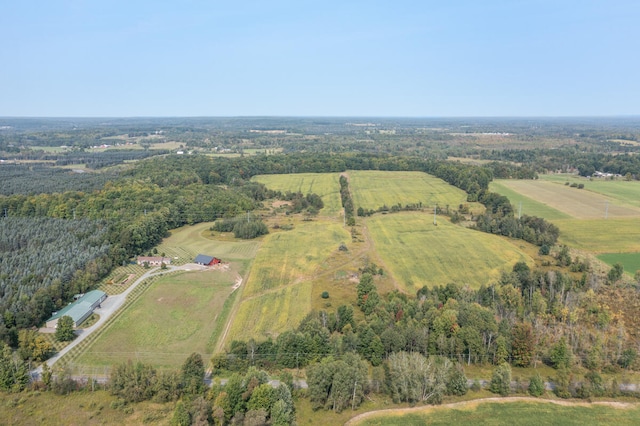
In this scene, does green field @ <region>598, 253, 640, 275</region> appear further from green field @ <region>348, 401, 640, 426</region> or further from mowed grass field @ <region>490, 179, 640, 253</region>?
green field @ <region>348, 401, 640, 426</region>

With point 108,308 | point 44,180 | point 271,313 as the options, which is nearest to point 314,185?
point 44,180

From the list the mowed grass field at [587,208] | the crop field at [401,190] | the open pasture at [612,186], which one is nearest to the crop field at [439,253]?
the mowed grass field at [587,208]

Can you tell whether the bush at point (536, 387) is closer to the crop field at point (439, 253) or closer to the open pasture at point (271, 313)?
the crop field at point (439, 253)

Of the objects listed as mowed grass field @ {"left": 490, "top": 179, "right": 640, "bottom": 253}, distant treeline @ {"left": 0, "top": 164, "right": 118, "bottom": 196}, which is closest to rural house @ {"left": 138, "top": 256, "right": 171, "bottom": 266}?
distant treeline @ {"left": 0, "top": 164, "right": 118, "bottom": 196}

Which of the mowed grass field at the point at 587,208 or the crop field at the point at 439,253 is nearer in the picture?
the crop field at the point at 439,253

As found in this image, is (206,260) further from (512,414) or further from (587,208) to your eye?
(587,208)

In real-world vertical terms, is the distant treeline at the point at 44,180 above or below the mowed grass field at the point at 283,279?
above
